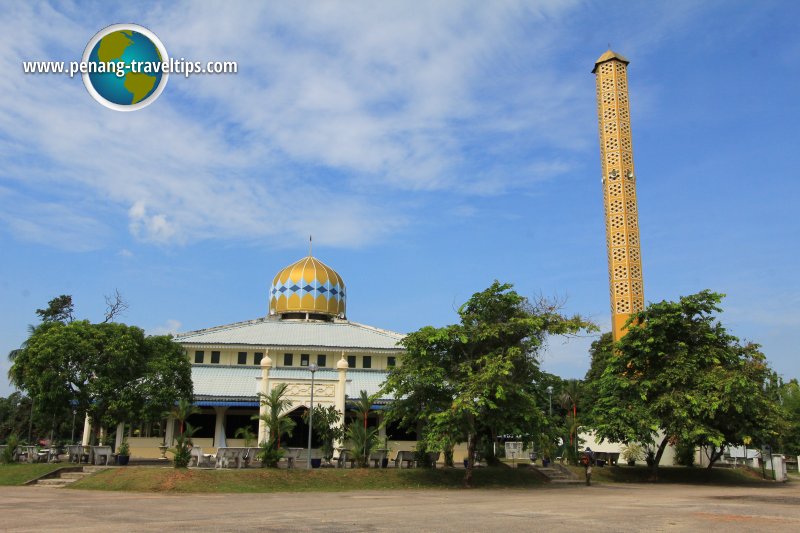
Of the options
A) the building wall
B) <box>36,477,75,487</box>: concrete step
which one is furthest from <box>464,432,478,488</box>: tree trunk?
the building wall

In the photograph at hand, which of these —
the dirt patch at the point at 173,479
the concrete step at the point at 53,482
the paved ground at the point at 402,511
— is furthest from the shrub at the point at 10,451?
the dirt patch at the point at 173,479

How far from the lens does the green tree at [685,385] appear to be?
2644cm

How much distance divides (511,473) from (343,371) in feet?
31.7

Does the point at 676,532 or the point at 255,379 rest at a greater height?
the point at 255,379

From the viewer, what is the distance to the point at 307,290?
155ft

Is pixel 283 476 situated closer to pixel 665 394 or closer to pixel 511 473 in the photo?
pixel 511 473

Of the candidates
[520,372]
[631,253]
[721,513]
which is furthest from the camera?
[631,253]

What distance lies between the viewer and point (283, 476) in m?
23.9

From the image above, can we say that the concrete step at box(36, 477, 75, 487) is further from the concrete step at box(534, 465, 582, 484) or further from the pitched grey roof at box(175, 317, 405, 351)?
the concrete step at box(534, 465, 582, 484)

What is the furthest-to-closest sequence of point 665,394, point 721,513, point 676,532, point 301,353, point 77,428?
point 77,428, point 301,353, point 665,394, point 721,513, point 676,532

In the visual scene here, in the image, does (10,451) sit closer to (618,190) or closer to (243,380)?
(243,380)

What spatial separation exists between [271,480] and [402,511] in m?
8.85

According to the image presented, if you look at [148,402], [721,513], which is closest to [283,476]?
[148,402]

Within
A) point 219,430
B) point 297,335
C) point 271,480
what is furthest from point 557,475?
point 297,335
